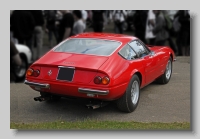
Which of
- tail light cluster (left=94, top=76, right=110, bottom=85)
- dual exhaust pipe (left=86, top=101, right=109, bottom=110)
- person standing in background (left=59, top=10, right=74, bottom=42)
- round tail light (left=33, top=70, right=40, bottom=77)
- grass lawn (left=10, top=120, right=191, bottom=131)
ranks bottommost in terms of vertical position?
grass lawn (left=10, top=120, right=191, bottom=131)

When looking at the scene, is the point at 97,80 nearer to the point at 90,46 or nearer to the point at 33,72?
the point at 90,46

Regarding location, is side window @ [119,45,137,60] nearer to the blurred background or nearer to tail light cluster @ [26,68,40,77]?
the blurred background

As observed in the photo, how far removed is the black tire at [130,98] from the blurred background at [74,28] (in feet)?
5.19

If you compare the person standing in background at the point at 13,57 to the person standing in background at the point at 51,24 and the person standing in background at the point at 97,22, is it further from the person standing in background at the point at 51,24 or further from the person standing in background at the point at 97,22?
the person standing in background at the point at 97,22

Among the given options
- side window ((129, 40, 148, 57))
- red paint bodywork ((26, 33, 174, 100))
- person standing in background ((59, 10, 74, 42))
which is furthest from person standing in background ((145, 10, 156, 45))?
red paint bodywork ((26, 33, 174, 100))

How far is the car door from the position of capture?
21.4 feet

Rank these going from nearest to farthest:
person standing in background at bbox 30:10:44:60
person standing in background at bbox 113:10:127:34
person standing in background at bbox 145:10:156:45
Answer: person standing in background at bbox 30:10:44:60, person standing in background at bbox 145:10:156:45, person standing in background at bbox 113:10:127:34

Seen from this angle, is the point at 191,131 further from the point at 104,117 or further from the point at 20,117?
the point at 20,117

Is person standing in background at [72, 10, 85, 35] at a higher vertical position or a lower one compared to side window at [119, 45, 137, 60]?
higher

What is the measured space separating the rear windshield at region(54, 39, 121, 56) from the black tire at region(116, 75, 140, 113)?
26.3 inches

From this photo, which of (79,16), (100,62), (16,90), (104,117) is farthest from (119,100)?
(79,16)

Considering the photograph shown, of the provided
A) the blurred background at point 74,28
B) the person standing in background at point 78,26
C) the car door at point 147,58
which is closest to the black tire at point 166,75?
the blurred background at point 74,28

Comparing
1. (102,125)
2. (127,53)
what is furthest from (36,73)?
(127,53)

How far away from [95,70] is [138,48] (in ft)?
5.11
